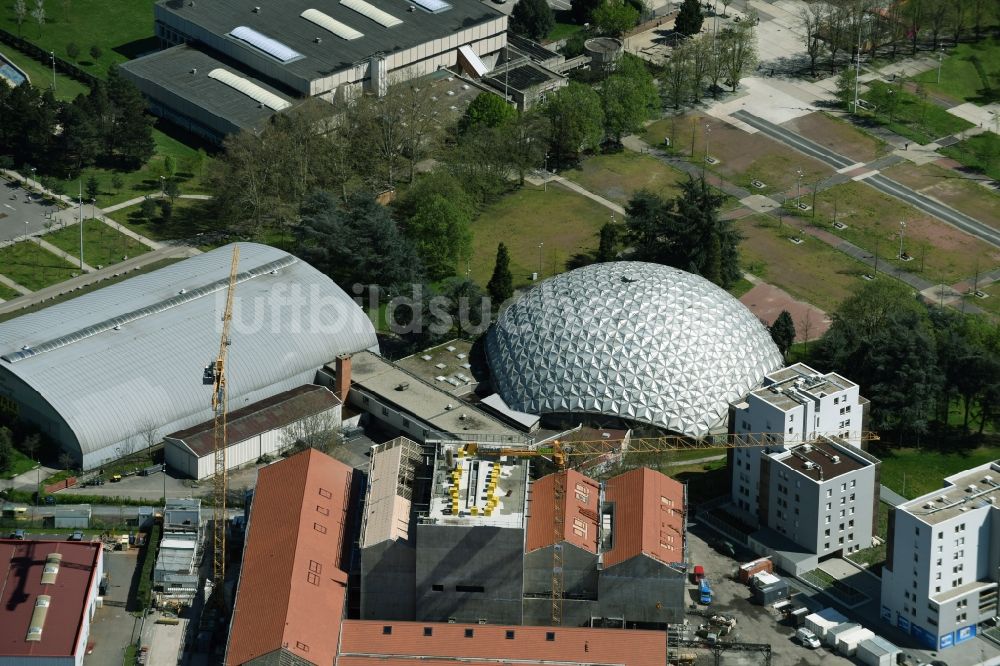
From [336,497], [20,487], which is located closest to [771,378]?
[336,497]

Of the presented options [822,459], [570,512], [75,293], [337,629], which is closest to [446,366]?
[570,512]

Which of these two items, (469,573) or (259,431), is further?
(259,431)

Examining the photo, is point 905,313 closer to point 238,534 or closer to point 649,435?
point 649,435

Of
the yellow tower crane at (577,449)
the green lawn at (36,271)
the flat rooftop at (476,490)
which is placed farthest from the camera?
A: the green lawn at (36,271)

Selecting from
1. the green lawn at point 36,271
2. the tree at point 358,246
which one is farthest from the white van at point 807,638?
the green lawn at point 36,271

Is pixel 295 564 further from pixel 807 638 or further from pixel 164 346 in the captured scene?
pixel 807 638

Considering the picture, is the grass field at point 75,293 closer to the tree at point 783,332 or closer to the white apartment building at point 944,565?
the tree at point 783,332

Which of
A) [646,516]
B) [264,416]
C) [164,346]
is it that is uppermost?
[164,346]
